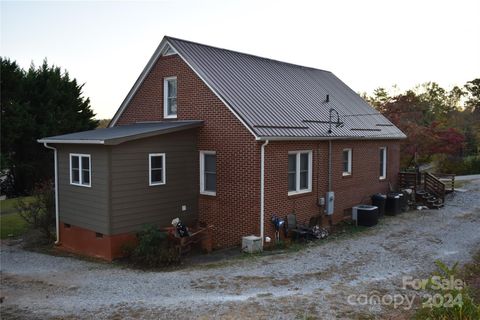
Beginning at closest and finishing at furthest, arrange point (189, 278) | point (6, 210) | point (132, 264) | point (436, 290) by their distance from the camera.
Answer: point (436, 290) < point (189, 278) < point (132, 264) < point (6, 210)

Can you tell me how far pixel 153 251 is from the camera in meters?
12.2

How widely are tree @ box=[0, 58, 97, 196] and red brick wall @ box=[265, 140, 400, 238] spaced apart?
17.0m

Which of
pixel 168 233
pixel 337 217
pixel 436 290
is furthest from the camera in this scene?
pixel 337 217

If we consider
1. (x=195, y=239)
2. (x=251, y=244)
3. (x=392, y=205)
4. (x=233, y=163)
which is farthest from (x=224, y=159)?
(x=392, y=205)

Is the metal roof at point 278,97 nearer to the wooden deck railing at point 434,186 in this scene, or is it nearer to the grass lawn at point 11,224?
the wooden deck railing at point 434,186

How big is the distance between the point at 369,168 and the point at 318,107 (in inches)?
162

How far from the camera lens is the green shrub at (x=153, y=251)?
12.0 m

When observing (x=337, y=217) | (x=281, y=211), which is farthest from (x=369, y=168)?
(x=281, y=211)

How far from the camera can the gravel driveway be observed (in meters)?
8.33

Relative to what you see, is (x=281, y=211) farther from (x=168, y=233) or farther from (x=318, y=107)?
(x=318, y=107)

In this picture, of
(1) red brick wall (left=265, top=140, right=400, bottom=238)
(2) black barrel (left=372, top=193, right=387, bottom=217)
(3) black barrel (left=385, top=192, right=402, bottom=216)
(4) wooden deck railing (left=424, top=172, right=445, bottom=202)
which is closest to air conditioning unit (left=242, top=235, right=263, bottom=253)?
(1) red brick wall (left=265, top=140, right=400, bottom=238)

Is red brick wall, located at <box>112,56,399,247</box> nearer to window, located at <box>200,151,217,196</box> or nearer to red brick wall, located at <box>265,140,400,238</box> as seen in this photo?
red brick wall, located at <box>265,140,400,238</box>

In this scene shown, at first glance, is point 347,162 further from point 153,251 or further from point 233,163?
point 153,251

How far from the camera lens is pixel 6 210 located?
21922 mm
